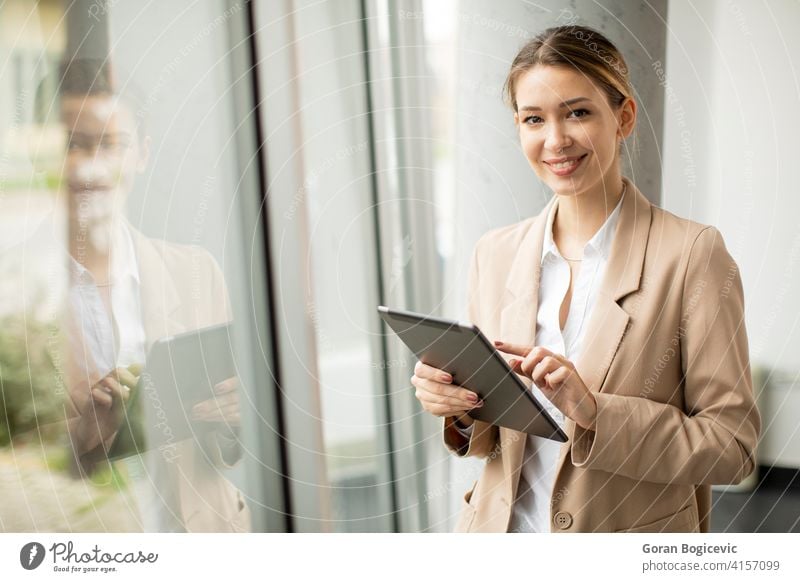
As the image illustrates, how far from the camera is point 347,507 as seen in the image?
1027 millimetres

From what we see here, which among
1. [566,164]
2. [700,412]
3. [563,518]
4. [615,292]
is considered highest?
[566,164]

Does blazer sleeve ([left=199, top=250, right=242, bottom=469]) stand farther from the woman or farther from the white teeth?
the white teeth

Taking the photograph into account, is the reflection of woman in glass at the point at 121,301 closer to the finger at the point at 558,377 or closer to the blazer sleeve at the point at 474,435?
the blazer sleeve at the point at 474,435

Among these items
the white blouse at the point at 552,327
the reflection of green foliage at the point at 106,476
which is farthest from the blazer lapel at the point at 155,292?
the white blouse at the point at 552,327

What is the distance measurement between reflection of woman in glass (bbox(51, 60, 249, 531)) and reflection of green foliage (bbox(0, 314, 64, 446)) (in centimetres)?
2

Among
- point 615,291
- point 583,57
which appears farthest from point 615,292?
point 583,57

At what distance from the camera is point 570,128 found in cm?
73

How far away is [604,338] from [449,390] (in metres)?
0.15

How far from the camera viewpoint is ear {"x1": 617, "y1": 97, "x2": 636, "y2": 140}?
2.45 ft

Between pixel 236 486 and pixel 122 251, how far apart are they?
30 cm

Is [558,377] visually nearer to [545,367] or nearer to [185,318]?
[545,367]

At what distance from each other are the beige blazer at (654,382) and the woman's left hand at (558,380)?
0.01 meters

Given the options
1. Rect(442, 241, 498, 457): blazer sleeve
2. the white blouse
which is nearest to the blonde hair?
the white blouse
